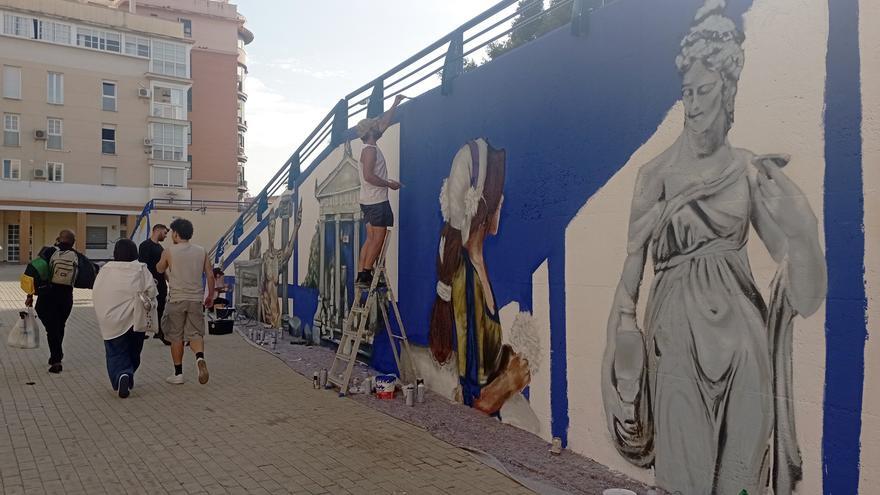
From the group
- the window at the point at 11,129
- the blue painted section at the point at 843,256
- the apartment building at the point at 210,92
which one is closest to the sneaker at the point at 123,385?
the blue painted section at the point at 843,256

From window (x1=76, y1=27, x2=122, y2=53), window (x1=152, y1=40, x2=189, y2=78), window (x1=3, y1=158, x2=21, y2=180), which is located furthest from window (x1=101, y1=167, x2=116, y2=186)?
window (x1=76, y1=27, x2=122, y2=53)

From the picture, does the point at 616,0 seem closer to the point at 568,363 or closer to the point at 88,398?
the point at 568,363

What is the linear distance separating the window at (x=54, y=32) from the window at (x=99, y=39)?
0.61 metres

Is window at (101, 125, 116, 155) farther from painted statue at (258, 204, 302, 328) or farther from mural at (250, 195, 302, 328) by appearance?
painted statue at (258, 204, 302, 328)

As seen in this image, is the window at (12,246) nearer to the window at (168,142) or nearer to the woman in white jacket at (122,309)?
the window at (168,142)

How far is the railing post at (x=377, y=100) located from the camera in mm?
8961

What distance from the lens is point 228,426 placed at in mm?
6141

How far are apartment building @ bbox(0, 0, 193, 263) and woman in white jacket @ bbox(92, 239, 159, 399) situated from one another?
3732cm

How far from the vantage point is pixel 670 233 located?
4363mm

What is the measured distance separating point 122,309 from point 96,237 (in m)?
40.4

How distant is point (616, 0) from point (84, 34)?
146ft

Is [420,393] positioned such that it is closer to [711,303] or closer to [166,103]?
[711,303]

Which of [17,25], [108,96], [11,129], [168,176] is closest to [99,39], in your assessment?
[108,96]

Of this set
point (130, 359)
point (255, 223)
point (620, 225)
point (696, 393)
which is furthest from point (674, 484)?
point (255, 223)
